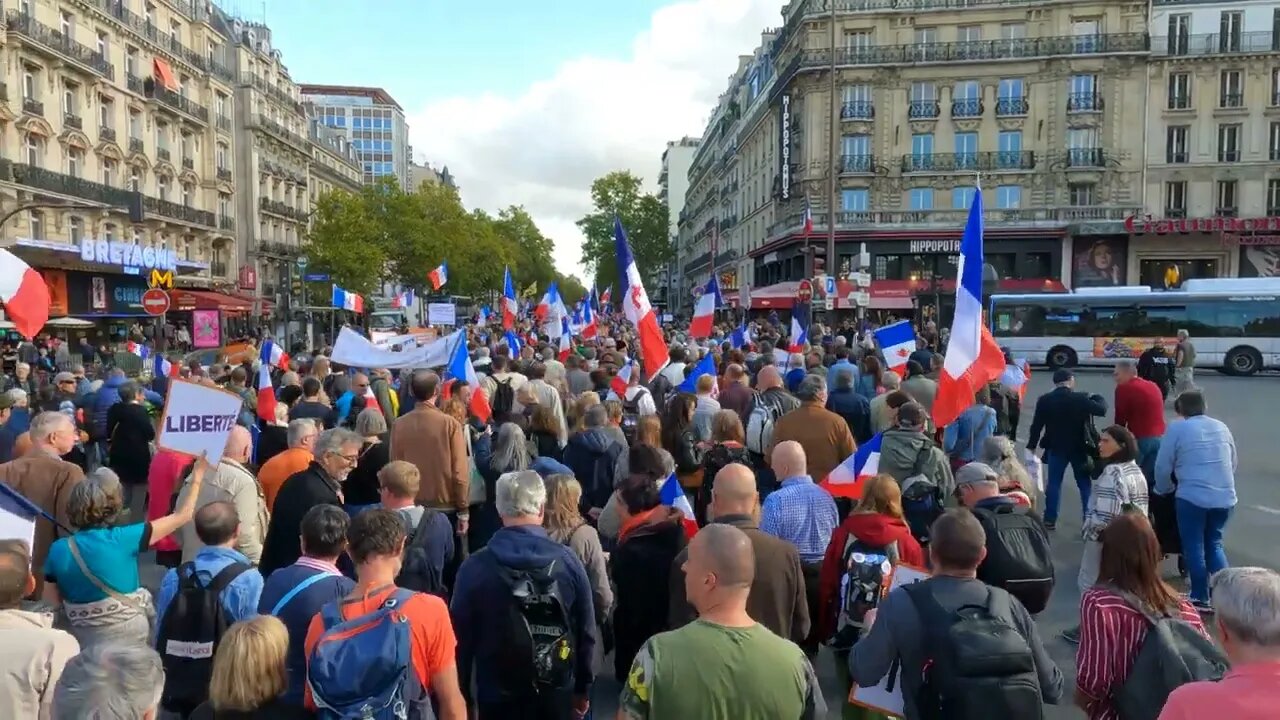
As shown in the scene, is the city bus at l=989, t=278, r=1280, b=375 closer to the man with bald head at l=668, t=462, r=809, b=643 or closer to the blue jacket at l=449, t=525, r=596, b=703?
the man with bald head at l=668, t=462, r=809, b=643

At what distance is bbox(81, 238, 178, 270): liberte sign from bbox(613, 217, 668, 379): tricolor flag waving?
81.6ft

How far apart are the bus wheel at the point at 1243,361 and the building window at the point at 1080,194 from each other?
18.0 m

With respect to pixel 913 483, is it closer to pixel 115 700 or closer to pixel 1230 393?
pixel 115 700

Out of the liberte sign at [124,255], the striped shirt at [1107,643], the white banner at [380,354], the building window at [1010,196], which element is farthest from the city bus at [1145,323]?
the liberte sign at [124,255]

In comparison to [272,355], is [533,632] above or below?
below

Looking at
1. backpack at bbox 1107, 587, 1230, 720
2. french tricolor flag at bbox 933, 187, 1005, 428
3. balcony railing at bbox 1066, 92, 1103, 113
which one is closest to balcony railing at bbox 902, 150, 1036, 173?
balcony railing at bbox 1066, 92, 1103, 113

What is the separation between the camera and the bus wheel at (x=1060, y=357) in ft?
92.7

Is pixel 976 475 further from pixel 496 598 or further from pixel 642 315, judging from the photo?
pixel 642 315

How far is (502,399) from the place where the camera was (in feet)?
30.0

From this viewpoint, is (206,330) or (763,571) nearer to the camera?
(763,571)

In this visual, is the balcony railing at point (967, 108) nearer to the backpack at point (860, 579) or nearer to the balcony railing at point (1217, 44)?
the balcony railing at point (1217, 44)

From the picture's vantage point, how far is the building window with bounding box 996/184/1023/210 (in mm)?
42438

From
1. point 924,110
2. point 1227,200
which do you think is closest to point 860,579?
point 924,110

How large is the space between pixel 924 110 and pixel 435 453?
136ft
